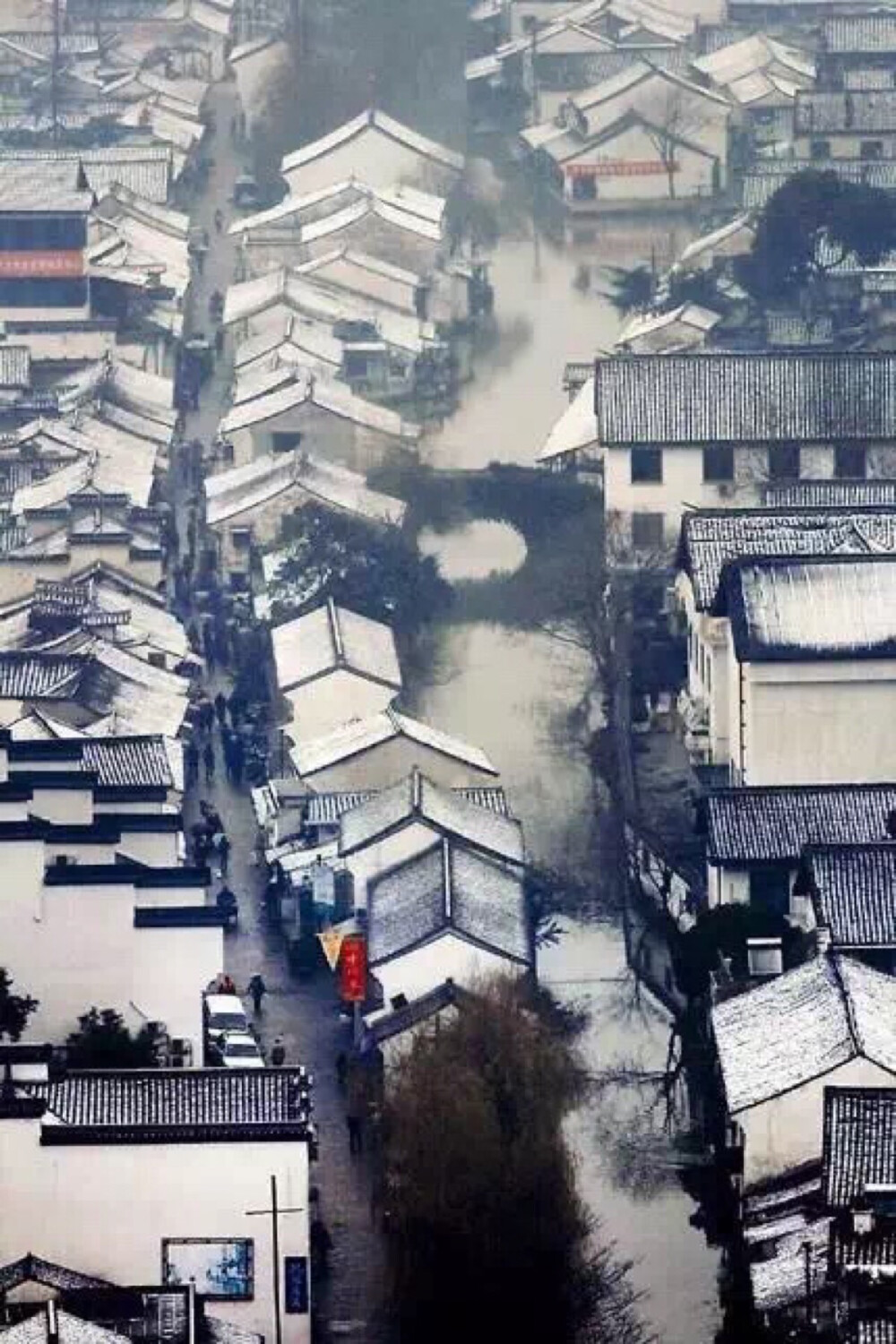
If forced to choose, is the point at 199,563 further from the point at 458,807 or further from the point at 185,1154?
the point at 185,1154

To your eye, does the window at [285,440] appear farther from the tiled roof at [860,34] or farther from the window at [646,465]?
the tiled roof at [860,34]

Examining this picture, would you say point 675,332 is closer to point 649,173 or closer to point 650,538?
point 650,538

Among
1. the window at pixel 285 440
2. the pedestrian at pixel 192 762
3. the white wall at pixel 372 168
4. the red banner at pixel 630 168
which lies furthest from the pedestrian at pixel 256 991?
the red banner at pixel 630 168

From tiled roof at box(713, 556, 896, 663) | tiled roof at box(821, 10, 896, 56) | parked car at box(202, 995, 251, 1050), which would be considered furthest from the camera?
tiled roof at box(821, 10, 896, 56)

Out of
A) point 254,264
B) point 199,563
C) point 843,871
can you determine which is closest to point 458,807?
point 843,871

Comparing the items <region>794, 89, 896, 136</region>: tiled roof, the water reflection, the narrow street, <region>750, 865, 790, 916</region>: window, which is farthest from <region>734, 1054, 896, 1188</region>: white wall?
<region>794, 89, 896, 136</region>: tiled roof

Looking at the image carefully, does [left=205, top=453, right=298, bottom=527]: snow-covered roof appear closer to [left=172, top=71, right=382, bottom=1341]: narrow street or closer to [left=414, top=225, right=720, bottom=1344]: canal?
[left=172, top=71, right=382, bottom=1341]: narrow street

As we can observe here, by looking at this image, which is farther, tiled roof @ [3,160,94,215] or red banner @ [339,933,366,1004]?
tiled roof @ [3,160,94,215]
